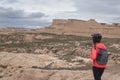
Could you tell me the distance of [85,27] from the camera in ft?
321

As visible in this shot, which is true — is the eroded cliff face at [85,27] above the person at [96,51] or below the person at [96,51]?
below

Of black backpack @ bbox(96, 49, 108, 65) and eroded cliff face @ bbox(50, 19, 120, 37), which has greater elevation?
black backpack @ bbox(96, 49, 108, 65)

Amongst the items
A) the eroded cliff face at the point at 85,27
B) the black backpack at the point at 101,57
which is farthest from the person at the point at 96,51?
the eroded cliff face at the point at 85,27

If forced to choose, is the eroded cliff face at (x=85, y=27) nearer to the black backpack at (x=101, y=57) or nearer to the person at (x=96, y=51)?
the person at (x=96, y=51)

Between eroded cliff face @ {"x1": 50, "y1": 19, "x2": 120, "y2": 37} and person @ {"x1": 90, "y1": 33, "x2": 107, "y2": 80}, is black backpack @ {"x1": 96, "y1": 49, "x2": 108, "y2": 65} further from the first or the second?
eroded cliff face @ {"x1": 50, "y1": 19, "x2": 120, "y2": 37}

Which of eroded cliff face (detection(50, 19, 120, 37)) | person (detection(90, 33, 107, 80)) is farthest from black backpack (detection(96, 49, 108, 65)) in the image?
eroded cliff face (detection(50, 19, 120, 37))

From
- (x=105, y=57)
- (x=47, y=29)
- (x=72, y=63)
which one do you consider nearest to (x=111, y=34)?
(x=47, y=29)

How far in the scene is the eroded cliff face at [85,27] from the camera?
92.7 meters

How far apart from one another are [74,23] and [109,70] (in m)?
85.8

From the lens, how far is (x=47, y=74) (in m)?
16.6

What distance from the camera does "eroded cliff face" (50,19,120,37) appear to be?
92.7 metres

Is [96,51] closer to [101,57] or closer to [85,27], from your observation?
[101,57]

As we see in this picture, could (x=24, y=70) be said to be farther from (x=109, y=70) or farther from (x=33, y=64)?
(x=109, y=70)

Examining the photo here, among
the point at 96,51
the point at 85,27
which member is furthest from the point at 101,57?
the point at 85,27
